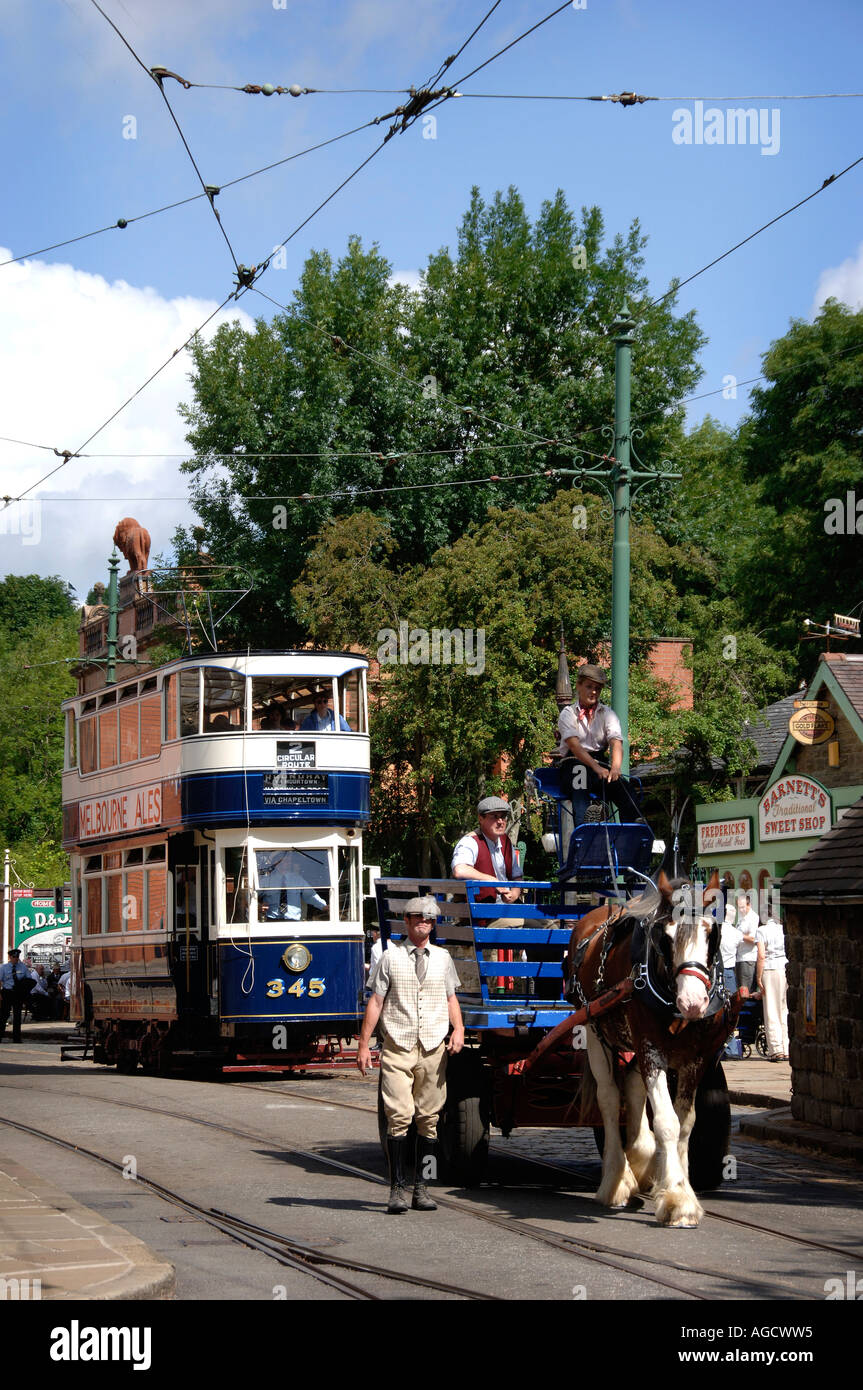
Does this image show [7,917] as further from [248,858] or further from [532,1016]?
[532,1016]

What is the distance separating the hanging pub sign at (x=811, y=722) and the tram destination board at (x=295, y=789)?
13988 mm

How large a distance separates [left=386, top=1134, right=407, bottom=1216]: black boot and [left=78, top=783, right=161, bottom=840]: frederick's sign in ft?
42.1

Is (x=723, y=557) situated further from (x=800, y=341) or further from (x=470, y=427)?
(x=470, y=427)

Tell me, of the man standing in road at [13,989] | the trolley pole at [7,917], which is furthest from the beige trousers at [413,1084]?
the trolley pole at [7,917]

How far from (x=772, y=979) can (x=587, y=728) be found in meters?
11.1

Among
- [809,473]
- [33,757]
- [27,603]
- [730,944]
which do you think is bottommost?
[730,944]

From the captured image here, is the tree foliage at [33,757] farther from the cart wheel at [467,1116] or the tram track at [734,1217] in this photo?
the cart wheel at [467,1116]

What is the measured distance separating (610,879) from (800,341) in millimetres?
35920

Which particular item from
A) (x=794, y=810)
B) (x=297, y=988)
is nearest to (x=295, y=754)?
(x=297, y=988)

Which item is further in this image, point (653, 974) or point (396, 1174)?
point (396, 1174)

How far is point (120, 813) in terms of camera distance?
81.1 ft

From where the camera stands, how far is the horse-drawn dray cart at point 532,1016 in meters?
11.0

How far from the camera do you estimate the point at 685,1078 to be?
9.88m
